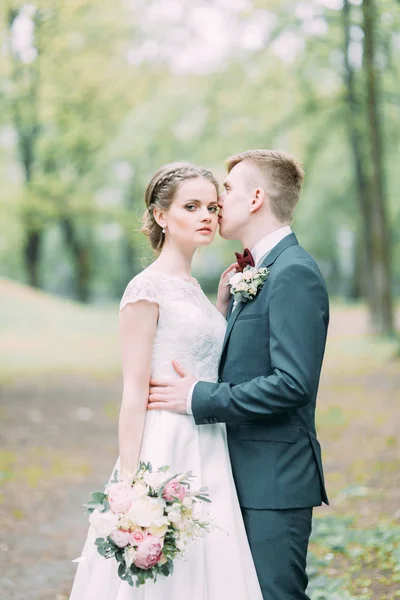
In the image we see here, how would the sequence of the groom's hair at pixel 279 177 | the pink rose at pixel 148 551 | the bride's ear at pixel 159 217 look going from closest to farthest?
1. the pink rose at pixel 148 551
2. the groom's hair at pixel 279 177
3. the bride's ear at pixel 159 217

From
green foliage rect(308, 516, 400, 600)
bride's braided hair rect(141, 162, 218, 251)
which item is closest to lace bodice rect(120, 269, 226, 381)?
bride's braided hair rect(141, 162, 218, 251)

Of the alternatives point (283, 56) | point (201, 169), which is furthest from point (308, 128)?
point (201, 169)

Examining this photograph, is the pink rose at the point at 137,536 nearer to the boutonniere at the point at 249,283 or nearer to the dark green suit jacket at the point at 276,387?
the dark green suit jacket at the point at 276,387

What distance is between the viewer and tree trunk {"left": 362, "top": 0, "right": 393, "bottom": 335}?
14355 millimetres

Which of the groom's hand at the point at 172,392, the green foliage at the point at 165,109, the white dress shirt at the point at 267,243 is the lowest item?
the groom's hand at the point at 172,392

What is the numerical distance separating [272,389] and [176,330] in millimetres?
532

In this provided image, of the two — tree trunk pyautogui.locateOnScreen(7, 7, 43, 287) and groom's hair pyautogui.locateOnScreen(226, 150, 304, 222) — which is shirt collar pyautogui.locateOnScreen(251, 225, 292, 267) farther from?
tree trunk pyautogui.locateOnScreen(7, 7, 43, 287)

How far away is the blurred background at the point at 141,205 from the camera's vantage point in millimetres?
6885

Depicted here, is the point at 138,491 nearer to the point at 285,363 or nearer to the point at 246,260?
the point at 285,363

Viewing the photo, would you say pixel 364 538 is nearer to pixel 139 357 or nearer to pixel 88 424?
pixel 139 357

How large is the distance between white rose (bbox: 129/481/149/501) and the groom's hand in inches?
15.0

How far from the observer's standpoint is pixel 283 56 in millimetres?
16938

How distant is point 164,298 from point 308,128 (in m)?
16.2

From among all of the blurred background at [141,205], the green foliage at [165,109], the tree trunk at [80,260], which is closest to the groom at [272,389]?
the blurred background at [141,205]
